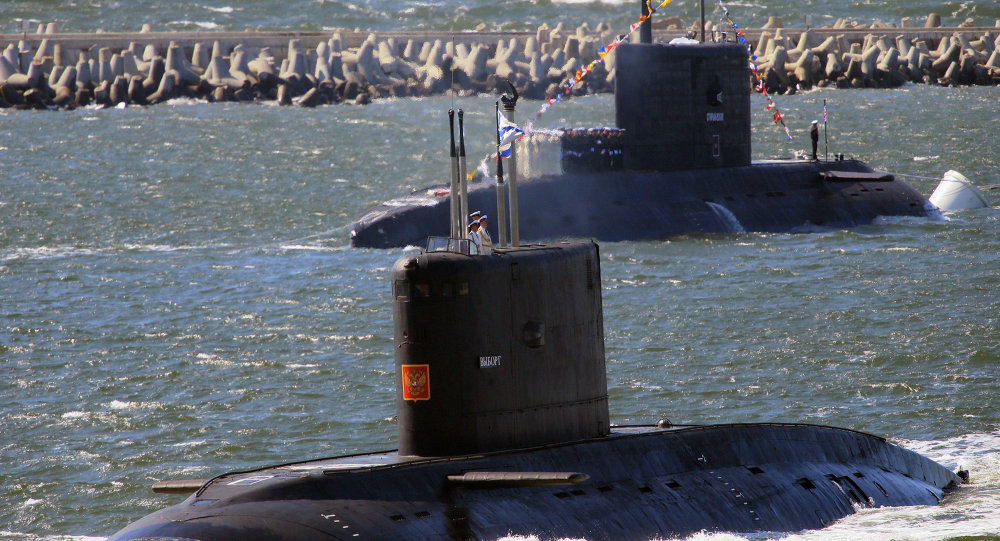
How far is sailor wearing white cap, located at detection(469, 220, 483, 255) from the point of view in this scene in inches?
479

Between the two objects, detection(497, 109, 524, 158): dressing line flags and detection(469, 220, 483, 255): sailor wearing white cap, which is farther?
detection(497, 109, 524, 158): dressing line flags

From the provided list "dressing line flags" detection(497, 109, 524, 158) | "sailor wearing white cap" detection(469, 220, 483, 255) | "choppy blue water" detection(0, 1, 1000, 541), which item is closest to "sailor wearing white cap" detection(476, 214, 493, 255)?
"sailor wearing white cap" detection(469, 220, 483, 255)

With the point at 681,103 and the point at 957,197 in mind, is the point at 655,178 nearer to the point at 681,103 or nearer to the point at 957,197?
the point at 681,103

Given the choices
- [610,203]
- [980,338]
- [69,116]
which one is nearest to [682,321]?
[980,338]

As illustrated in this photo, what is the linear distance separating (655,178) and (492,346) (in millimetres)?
23619

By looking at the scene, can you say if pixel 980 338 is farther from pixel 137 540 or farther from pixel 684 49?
pixel 137 540

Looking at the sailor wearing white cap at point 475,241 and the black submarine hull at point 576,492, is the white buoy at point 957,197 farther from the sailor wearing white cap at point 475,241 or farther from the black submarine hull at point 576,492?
the sailor wearing white cap at point 475,241

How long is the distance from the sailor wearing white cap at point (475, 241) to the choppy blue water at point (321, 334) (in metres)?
4.82

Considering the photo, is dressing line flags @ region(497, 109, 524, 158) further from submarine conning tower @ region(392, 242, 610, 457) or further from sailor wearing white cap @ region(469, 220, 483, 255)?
submarine conning tower @ region(392, 242, 610, 457)

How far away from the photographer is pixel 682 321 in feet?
86.5

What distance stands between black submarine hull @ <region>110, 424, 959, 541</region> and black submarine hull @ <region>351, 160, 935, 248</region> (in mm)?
17976

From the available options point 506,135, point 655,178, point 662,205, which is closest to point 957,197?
point 655,178

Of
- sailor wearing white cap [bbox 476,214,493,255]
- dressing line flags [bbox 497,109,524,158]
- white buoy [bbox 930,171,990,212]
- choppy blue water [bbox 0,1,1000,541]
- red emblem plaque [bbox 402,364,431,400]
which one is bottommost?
choppy blue water [bbox 0,1,1000,541]

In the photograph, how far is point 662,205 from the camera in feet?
113
